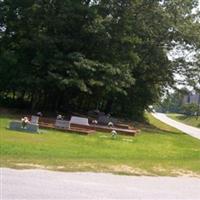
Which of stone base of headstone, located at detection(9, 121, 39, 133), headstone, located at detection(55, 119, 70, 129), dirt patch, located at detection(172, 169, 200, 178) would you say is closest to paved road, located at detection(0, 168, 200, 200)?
dirt patch, located at detection(172, 169, 200, 178)

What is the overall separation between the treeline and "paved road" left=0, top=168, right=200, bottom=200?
69.4ft

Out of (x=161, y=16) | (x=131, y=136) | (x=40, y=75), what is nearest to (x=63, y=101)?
(x=40, y=75)

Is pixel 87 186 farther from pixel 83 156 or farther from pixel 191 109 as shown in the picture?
pixel 191 109

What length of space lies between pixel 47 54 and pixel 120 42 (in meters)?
5.72

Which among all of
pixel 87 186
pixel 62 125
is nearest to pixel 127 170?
pixel 87 186

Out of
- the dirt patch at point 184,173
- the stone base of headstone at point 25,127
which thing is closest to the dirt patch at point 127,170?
the dirt patch at point 184,173

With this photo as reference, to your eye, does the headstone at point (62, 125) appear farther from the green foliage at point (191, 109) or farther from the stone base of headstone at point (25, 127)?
the green foliage at point (191, 109)

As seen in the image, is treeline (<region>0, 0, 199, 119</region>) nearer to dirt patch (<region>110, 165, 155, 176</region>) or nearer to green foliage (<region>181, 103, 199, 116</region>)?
dirt patch (<region>110, 165, 155, 176</region>)

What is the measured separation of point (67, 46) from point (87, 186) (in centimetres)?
2570

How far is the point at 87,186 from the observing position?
11461 millimetres

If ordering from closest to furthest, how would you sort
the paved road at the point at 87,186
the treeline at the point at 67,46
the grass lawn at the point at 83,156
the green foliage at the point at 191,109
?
the paved road at the point at 87,186, the grass lawn at the point at 83,156, the treeline at the point at 67,46, the green foliage at the point at 191,109

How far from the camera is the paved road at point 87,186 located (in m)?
10.1

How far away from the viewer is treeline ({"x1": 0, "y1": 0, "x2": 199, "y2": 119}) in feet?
117

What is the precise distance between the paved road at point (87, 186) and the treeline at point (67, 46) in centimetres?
2116
